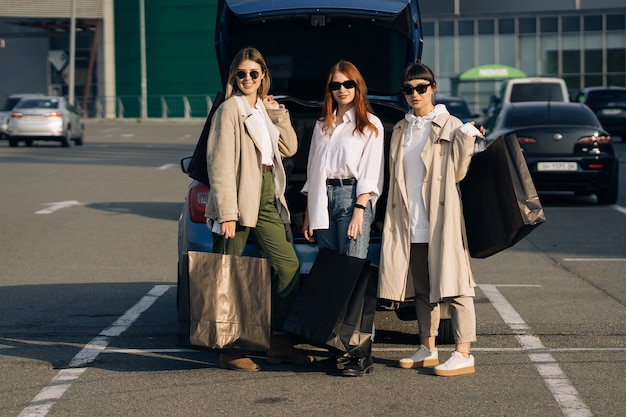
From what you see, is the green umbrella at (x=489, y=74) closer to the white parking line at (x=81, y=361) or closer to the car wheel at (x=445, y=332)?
the white parking line at (x=81, y=361)

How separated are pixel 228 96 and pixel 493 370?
210 centimetres

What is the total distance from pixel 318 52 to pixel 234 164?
13.5 feet

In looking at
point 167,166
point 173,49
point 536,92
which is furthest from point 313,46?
point 173,49

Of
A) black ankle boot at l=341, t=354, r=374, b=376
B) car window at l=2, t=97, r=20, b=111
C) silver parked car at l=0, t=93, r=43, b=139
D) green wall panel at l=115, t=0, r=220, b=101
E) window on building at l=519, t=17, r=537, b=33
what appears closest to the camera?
black ankle boot at l=341, t=354, r=374, b=376

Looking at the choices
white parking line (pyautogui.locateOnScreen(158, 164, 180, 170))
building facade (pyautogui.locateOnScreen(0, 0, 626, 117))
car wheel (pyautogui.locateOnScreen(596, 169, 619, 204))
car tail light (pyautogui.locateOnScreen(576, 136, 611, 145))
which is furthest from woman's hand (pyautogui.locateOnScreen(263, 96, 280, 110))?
building facade (pyautogui.locateOnScreen(0, 0, 626, 117))

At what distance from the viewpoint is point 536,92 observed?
1219 inches

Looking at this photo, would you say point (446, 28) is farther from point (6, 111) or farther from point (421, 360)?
point (421, 360)

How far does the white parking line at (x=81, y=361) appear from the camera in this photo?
19.4ft

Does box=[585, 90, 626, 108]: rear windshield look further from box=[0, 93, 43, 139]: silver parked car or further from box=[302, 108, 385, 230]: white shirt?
box=[302, 108, 385, 230]: white shirt

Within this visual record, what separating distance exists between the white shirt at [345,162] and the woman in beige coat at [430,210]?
0.10 metres

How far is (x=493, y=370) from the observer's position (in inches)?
265

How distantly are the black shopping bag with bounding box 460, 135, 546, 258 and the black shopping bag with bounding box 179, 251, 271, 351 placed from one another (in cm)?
117

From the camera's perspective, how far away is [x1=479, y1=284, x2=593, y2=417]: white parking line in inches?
229

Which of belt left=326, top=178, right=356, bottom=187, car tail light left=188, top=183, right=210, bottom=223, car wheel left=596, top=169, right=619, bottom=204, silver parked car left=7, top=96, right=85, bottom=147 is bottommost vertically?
car wheel left=596, top=169, right=619, bottom=204
